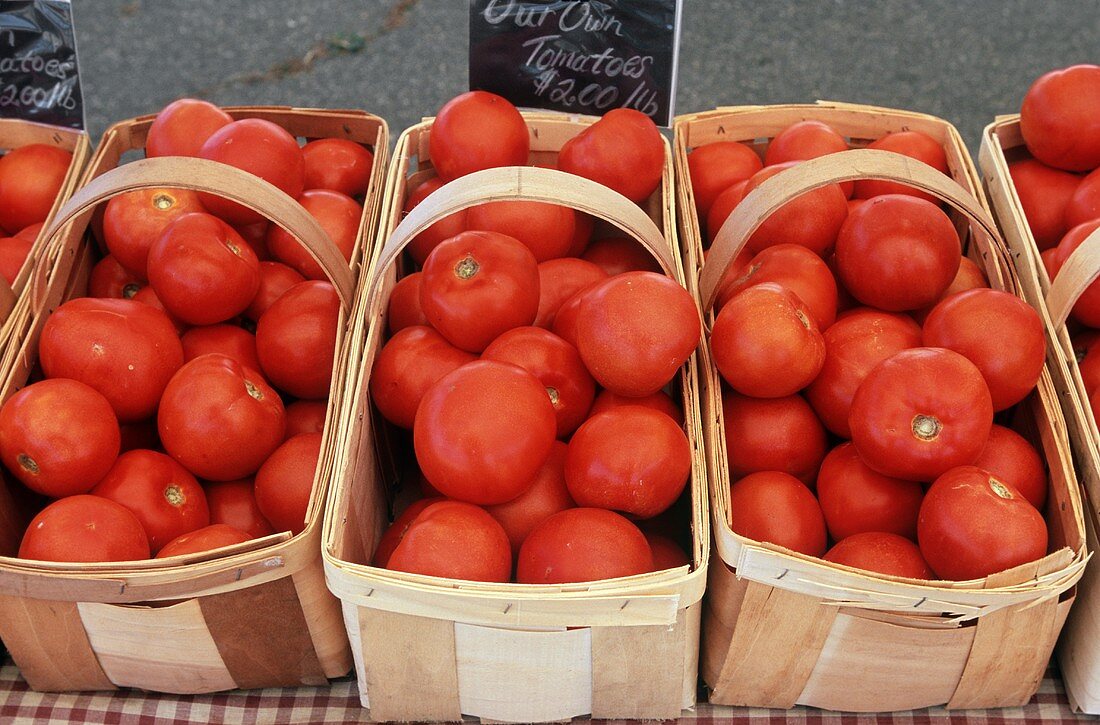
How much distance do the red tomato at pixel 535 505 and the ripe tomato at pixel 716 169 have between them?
0.69m

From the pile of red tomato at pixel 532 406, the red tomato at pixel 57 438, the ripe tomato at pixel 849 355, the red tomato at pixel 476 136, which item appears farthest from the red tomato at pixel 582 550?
the red tomato at pixel 476 136

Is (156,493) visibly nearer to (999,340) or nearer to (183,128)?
(183,128)

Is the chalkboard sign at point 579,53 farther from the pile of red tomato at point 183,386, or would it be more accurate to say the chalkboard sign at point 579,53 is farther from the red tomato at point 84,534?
the red tomato at point 84,534

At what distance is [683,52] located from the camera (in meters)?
3.34

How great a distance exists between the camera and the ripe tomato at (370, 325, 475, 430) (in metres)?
1.27

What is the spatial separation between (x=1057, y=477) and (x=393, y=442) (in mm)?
915

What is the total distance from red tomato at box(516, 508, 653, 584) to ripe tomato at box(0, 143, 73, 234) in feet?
3.82

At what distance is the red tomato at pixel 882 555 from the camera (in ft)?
3.64

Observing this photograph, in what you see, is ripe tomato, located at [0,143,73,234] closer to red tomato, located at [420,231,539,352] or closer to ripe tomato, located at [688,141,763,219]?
red tomato, located at [420,231,539,352]

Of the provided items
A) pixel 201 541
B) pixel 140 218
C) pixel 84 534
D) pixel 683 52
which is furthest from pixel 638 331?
pixel 683 52

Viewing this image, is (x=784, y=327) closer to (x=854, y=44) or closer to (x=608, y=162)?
(x=608, y=162)

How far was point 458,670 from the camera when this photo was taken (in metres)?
1.08

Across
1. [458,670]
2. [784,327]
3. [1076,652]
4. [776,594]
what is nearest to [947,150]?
[784,327]

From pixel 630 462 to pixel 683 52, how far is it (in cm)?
256
